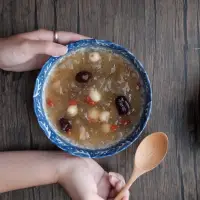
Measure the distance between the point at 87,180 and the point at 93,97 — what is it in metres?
0.24

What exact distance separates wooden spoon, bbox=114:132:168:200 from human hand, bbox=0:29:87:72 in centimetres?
35

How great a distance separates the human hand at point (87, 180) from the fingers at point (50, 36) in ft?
1.13

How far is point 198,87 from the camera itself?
1245 millimetres

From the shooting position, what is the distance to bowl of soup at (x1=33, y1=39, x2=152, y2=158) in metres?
1.17

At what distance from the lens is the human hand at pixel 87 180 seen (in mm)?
1187

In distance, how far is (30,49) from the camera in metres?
1.14

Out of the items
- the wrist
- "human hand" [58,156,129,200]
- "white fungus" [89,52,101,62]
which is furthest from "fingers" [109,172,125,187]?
"white fungus" [89,52,101,62]

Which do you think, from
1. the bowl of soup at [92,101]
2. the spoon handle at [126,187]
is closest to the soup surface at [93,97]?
the bowl of soup at [92,101]

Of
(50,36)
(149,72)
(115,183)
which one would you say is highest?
(50,36)

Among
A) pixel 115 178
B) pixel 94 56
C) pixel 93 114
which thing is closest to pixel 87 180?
pixel 115 178

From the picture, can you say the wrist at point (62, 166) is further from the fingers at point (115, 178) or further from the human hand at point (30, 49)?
the human hand at point (30, 49)

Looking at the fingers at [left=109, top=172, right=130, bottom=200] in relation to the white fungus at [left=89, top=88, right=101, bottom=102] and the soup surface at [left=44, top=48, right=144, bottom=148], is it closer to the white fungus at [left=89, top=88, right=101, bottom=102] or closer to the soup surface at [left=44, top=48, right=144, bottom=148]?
the soup surface at [left=44, top=48, right=144, bottom=148]

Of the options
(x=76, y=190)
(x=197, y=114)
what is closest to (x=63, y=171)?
(x=76, y=190)

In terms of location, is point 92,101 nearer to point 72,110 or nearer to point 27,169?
point 72,110
